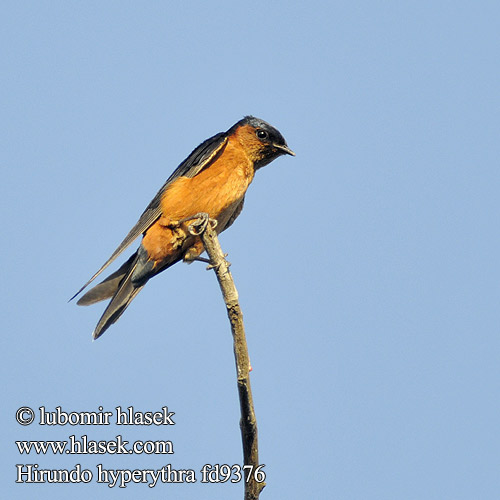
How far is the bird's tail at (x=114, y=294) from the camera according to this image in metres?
9.08

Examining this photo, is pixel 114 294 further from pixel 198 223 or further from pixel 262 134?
pixel 262 134

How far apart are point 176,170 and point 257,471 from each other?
15.5 ft

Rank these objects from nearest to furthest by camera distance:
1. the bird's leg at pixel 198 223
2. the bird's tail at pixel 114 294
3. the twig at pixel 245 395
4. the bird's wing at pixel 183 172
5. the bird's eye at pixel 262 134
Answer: the twig at pixel 245 395 → the bird's leg at pixel 198 223 → the bird's tail at pixel 114 294 → the bird's wing at pixel 183 172 → the bird's eye at pixel 262 134

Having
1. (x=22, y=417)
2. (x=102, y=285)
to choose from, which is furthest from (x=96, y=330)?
(x=22, y=417)

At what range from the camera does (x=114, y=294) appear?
9.27 metres

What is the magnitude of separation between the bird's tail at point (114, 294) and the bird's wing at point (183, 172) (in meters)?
0.32

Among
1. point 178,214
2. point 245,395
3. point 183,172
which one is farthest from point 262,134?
point 245,395

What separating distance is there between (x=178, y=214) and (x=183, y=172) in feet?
2.06

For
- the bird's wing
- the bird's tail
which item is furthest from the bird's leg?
the bird's tail

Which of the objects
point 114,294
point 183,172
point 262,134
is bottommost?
point 114,294

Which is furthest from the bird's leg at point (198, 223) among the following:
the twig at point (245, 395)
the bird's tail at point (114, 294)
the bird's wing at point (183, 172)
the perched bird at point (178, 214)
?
the twig at point (245, 395)

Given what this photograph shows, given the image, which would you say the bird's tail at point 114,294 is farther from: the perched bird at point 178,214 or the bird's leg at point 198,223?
the bird's leg at point 198,223

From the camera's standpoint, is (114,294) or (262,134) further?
(262,134)

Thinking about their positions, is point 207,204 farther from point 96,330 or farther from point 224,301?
point 224,301
